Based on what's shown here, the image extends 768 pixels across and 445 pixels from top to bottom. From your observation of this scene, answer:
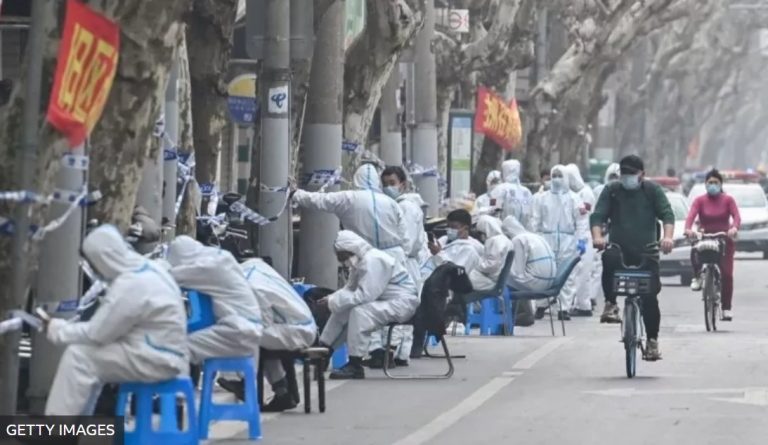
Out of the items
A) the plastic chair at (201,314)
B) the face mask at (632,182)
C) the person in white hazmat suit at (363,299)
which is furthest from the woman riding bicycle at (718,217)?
the plastic chair at (201,314)

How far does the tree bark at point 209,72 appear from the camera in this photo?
20672 millimetres

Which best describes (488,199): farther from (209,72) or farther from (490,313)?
(209,72)

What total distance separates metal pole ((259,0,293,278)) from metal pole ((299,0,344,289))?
6.03 feet

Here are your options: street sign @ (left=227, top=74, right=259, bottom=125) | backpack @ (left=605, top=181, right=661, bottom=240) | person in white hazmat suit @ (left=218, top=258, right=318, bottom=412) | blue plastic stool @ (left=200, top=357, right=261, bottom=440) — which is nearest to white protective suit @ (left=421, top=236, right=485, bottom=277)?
street sign @ (left=227, top=74, right=259, bottom=125)

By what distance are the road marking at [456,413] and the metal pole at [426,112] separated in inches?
629

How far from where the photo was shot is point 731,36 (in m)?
88.1

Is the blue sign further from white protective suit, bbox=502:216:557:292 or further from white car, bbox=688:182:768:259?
white car, bbox=688:182:768:259

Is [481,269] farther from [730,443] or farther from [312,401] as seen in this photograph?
[730,443]

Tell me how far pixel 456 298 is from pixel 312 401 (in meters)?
6.04

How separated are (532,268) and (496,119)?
1568 cm

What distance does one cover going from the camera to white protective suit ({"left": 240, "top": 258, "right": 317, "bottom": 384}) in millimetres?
15211

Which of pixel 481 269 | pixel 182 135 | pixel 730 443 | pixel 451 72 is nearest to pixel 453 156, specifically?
pixel 451 72

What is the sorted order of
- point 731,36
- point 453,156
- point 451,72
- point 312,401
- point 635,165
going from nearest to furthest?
point 312,401
point 635,165
point 453,156
point 451,72
point 731,36

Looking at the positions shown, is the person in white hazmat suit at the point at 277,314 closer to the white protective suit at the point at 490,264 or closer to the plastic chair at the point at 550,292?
the white protective suit at the point at 490,264
